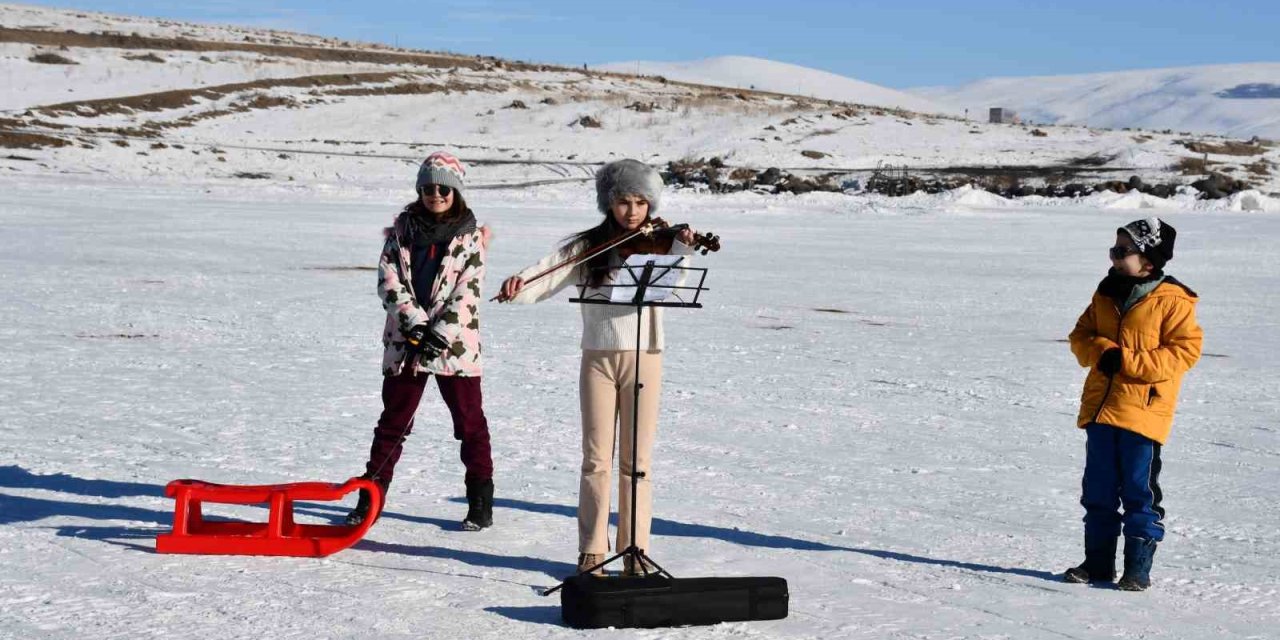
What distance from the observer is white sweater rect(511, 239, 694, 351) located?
472 cm

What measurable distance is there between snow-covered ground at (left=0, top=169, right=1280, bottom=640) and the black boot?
0.35 ft

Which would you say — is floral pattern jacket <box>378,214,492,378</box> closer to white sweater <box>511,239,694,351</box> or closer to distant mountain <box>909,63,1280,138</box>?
white sweater <box>511,239,694,351</box>

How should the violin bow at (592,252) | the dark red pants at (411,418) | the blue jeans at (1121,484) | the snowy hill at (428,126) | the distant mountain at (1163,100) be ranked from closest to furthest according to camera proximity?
the violin bow at (592,252) < the blue jeans at (1121,484) < the dark red pants at (411,418) < the snowy hill at (428,126) < the distant mountain at (1163,100)

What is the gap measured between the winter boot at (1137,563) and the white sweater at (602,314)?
185 cm

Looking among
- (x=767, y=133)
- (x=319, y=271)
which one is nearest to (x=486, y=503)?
(x=319, y=271)

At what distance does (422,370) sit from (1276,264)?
1756cm

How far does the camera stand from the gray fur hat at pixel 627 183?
4.68m

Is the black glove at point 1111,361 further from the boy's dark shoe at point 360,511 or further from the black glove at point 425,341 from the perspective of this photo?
the boy's dark shoe at point 360,511

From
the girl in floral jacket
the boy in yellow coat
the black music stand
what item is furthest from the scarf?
the boy in yellow coat

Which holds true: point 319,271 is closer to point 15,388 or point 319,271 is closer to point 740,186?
point 15,388

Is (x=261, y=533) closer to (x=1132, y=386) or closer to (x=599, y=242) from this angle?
(x=599, y=242)

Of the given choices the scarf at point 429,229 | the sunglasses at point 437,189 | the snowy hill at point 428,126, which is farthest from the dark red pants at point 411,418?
the snowy hill at point 428,126

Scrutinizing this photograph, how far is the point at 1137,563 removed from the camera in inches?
199

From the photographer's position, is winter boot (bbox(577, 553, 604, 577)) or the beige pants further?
winter boot (bbox(577, 553, 604, 577))
